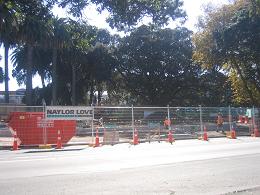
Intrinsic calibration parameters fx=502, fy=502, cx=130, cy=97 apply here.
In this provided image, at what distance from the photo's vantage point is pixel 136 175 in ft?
42.8

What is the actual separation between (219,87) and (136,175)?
60.4 metres

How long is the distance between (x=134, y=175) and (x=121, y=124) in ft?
→ 60.8

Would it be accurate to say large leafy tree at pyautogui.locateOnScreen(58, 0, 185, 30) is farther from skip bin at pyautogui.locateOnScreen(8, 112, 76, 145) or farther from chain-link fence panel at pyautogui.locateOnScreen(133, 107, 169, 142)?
chain-link fence panel at pyautogui.locateOnScreen(133, 107, 169, 142)

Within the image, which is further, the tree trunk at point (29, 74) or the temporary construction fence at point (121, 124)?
the tree trunk at point (29, 74)

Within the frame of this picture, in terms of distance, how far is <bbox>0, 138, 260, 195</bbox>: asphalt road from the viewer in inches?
424

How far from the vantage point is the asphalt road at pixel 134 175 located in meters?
10.8

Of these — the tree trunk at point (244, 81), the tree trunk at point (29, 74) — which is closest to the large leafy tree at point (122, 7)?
the tree trunk at point (244, 81)

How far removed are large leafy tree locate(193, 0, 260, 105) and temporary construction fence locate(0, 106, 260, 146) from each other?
11.8 metres

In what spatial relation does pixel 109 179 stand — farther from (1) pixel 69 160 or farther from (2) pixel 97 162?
(1) pixel 69 160

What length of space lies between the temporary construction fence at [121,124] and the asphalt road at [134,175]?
920 centimetres

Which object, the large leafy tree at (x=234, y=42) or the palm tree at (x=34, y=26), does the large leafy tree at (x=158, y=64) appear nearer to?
the large leafy tree at (x=234, y=42)

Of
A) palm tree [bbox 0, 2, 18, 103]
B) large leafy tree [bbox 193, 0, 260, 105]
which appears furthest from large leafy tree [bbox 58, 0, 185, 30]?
large leafy tree [bbox 193, 0, 260, 105]

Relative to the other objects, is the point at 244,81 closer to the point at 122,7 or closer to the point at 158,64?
the point at 158,64

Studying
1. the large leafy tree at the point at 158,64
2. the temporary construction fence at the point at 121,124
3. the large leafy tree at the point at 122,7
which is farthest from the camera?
the large leafy tree at the point at 158,64
